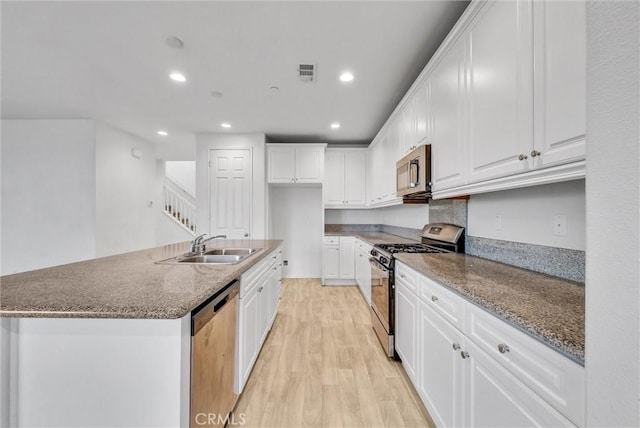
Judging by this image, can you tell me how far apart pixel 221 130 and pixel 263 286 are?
288 cm

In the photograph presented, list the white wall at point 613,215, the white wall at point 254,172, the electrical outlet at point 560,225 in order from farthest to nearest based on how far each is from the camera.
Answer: the white wall at point 254,172
the electrical outlet at point 560,225
the white wall at point 613,215

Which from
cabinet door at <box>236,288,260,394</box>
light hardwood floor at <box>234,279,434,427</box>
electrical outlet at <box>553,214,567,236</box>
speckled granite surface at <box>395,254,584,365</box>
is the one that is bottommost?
light hardwood floor at <box>234,279,434,427</box>

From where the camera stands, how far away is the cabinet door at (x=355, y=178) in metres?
4.38

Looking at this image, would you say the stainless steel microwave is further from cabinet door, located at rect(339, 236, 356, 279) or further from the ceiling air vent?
cabinet door, located at rect(339, 236, 356, 279)

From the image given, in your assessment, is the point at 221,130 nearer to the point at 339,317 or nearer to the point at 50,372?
the point at 339,317

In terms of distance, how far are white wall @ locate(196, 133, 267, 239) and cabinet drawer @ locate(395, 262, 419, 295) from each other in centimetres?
262

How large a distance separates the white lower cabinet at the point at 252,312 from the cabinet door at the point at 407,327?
44.1 inches

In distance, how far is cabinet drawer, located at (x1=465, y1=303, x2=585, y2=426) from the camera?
630mm

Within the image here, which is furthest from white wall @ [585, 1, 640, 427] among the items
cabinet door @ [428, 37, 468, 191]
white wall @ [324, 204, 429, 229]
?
white wall @ [324, 204, 429, 229]

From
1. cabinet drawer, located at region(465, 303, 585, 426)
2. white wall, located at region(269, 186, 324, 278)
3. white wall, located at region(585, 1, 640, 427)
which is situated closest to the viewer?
white wall, located at region(585, 1, 640, 427)

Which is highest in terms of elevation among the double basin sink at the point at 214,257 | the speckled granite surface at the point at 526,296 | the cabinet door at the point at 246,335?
the speckled granite surface at the point at 526,296

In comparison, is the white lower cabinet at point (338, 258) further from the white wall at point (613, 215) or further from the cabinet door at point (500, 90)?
the white wall at point (613, 215)

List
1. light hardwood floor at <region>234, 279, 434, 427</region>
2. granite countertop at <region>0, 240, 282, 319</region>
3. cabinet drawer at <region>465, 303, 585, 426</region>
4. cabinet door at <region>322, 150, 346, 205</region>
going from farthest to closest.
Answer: cabinet door at <region>322, 150, 346, 205</region> → light hardwood floor at <region>234, 279, 434, 427</region> → granite countertop at <region>0, 240, 282, 319</region> → cabinet drawer at <region>465, 303, 585, 426</region>

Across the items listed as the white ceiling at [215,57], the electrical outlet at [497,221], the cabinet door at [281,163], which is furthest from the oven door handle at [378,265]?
the cabinet door at [281,163]
